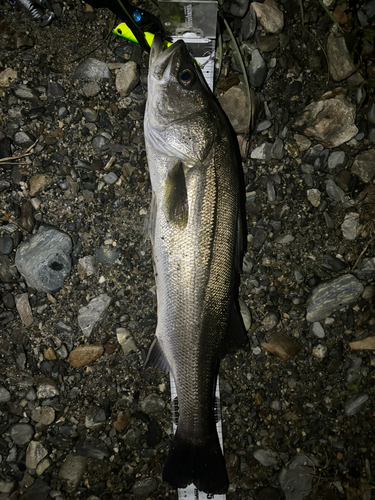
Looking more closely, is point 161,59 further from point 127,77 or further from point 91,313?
point 91,313

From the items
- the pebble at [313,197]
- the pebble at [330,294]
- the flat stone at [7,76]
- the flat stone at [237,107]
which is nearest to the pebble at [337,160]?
the pebble at [313,197]

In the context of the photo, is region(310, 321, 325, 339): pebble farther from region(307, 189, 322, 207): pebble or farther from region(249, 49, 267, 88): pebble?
region(249, 49, 267, 88): pebble

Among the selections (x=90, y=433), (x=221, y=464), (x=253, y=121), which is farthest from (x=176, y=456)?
(x=253, y=121)

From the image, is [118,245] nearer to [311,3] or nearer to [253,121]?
[253,121]

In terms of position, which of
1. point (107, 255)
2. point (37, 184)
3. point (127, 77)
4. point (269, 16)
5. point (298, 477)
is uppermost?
point (269, 16)

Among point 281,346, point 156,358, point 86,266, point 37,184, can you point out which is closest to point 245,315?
point 281,346

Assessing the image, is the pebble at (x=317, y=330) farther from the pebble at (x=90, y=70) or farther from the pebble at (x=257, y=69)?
the pebble at (x=90, y=70)
